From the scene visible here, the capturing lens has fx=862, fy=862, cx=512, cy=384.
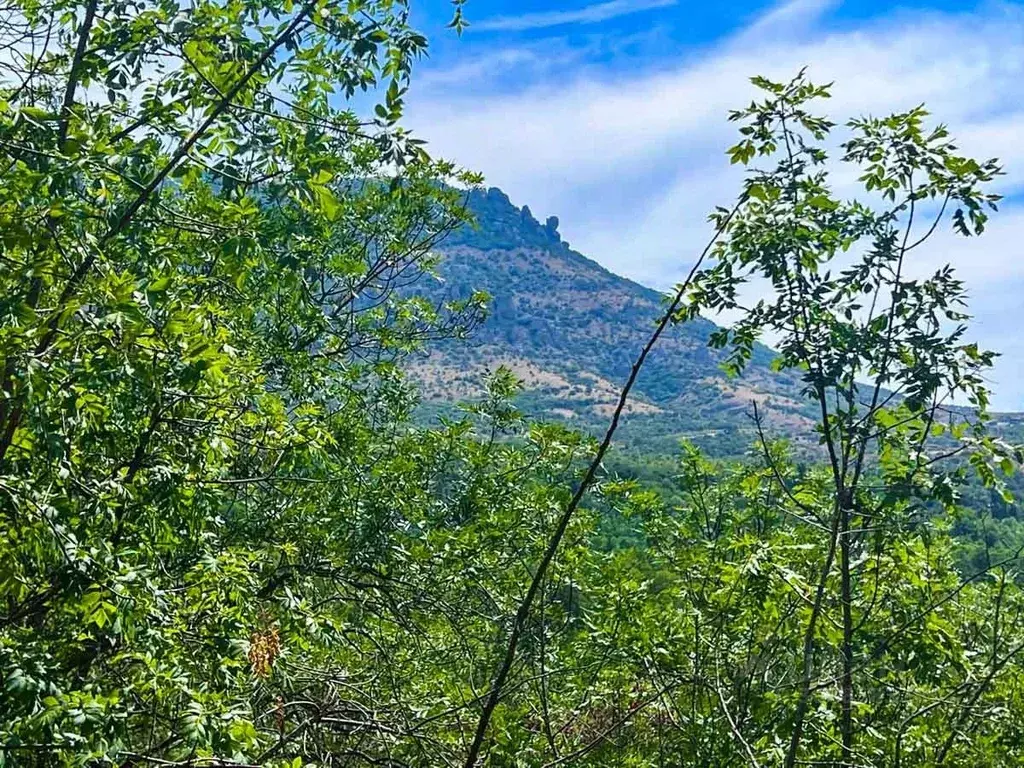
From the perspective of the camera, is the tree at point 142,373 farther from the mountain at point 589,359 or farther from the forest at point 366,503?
the mountain at point 589,359

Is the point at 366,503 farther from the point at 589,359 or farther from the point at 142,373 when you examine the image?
the point at 589,359

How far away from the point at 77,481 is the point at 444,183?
22.6 feet

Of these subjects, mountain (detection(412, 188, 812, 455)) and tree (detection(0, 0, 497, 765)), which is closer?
tree (detection(0, 0, 497, 765))

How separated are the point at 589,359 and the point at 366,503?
16386cm

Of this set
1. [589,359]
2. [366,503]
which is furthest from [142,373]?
[589,359]

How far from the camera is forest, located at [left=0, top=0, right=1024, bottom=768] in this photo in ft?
10.4

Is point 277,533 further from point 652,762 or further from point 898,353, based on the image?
point 898,353

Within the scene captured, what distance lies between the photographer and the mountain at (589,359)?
5157 inches

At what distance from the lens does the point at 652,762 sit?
5719 millimetres

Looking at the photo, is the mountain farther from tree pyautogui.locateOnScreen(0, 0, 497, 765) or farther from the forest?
tree pyautogui.locateOnScreen(0, 0, 497, 765)

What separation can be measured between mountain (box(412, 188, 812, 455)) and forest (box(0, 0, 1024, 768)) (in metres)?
104

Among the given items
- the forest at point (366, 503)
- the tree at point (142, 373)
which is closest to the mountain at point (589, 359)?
the forest at point (366, 503)

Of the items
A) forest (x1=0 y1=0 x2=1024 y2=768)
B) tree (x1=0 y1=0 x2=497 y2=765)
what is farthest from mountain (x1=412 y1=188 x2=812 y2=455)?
tree (x1=0 y1=0 x2=497 y2=765)

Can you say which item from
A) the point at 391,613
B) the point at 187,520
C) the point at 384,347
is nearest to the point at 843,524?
the point at 187,520
